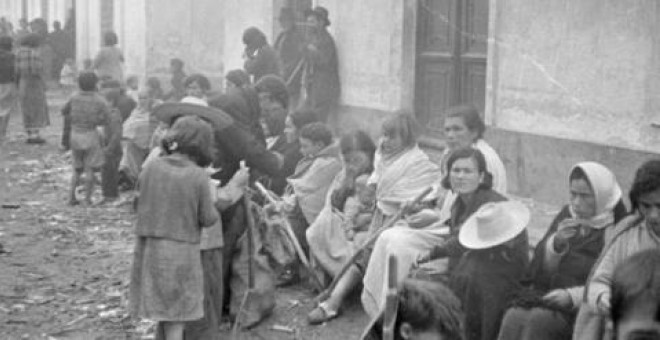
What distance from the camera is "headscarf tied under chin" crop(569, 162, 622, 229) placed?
5121mm

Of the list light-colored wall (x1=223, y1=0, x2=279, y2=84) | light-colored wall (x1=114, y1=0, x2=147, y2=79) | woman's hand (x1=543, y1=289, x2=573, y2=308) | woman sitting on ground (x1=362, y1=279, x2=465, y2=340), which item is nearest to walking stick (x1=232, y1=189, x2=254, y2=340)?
woman's hand (x1=543, y1=289, x2=573, y2=308)

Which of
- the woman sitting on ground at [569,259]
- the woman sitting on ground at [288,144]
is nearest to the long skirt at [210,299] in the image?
the woman sitting on ground at [569,259]

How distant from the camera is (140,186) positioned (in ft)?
19.0

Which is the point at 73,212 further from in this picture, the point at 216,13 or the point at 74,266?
the point at 216,13

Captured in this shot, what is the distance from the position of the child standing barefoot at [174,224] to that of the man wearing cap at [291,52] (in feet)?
25.8

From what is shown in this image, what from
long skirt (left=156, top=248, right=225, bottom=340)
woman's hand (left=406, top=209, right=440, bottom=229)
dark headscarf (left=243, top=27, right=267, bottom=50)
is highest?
dark headscarf (left=243, top=27, right=267, bottom=50)

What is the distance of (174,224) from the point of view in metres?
5.66

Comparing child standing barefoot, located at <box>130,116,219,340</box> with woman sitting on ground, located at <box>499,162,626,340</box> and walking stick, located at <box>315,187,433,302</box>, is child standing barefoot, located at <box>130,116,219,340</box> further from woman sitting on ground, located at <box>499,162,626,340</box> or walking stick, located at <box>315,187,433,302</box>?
woman sitting on ground, located at <box>499,162,626,340</box>

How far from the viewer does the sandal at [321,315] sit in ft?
22.7

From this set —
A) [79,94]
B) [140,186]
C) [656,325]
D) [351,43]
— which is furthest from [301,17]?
[656,325]

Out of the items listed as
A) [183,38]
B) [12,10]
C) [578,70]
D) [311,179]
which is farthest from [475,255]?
[12,10]

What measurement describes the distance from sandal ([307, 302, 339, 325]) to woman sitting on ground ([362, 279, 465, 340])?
4126mm

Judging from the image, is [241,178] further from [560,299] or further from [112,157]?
[112,157]

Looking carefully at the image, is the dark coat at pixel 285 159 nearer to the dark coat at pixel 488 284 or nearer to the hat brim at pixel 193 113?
the hat brim at pixel 193 113
